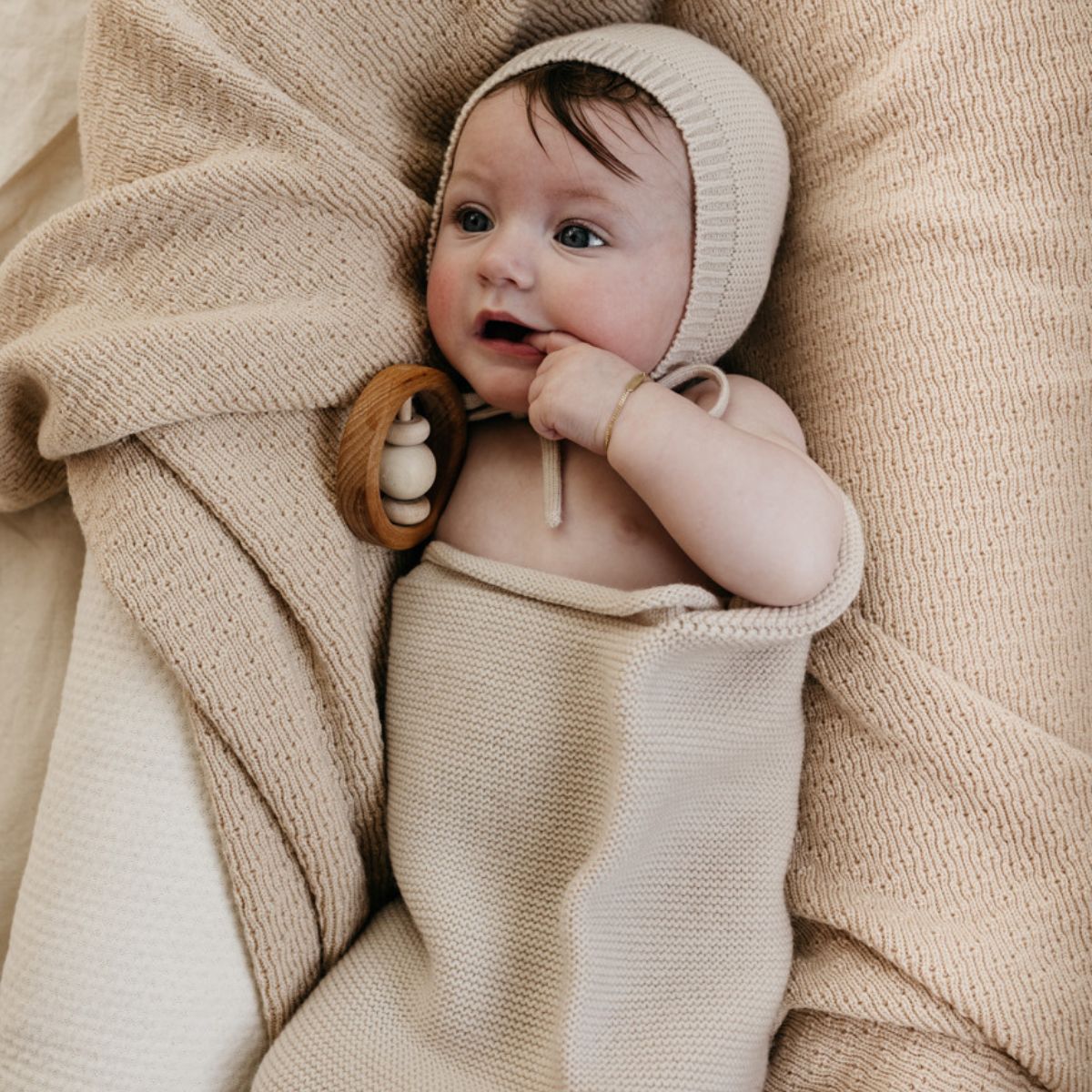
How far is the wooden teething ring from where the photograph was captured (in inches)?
37.6

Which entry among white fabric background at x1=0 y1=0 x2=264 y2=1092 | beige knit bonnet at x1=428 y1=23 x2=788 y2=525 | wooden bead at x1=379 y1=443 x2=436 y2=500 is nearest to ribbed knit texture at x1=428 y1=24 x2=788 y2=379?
beige knit bonnet at x1=428 y1=23 x2=788 y2=525

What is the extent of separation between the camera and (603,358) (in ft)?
3.08

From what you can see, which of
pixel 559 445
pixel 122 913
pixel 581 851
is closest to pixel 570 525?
pixel 559 445

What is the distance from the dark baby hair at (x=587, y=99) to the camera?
93 centimetres

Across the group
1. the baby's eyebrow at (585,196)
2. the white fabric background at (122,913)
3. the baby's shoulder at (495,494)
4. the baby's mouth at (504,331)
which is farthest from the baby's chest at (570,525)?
the white fabric background at (122,913)

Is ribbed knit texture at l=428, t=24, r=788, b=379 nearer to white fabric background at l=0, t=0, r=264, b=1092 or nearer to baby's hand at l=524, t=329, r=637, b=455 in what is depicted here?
baby's hand at l=524, t=329, r=637, b=455

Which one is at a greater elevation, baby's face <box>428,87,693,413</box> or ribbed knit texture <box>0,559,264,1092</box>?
baby's face <box>428,87,693,413</box>

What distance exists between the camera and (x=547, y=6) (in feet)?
3.53

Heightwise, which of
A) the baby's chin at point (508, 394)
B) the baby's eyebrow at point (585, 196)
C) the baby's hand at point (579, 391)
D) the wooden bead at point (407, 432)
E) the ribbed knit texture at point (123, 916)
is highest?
the baby's eyebrow at point (585, 196)

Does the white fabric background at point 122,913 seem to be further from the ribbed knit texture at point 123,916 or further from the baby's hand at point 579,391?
the baby's hand at point 579,391

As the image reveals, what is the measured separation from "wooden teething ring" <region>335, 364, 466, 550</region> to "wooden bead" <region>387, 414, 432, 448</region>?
0.02 m

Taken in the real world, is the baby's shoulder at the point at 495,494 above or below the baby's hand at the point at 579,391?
below

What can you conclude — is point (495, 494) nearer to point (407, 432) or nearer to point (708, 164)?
point (407, 432)

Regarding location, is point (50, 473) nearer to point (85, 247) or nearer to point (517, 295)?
point (85, 247)
